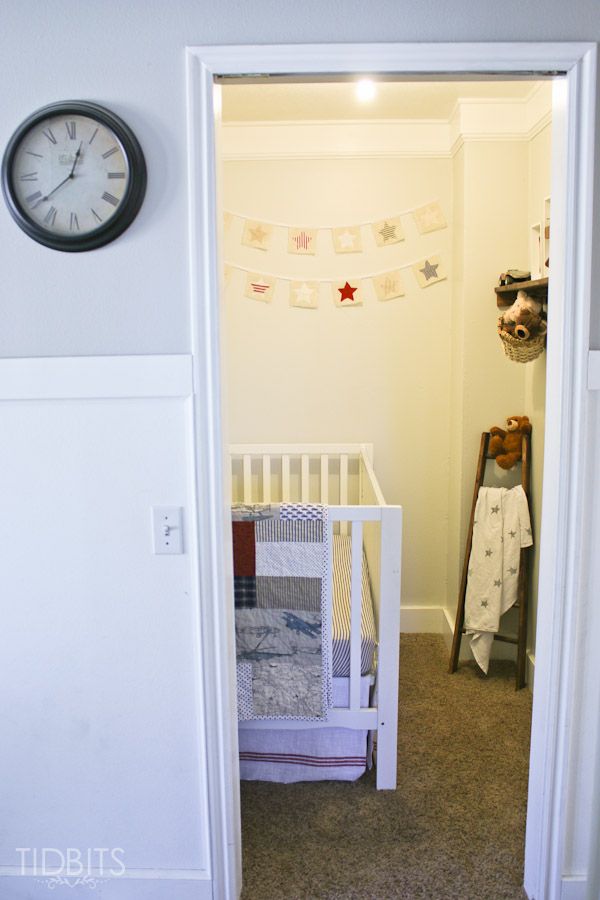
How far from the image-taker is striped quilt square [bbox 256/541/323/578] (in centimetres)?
209

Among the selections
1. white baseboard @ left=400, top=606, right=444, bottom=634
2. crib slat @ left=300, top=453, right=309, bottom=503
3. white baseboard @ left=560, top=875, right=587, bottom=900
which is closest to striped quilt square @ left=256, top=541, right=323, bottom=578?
white baseboard @ left=560, top=875, right=587, bottom=900

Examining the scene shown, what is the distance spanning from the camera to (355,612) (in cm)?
214

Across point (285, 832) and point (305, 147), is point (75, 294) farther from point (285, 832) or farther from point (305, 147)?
point (305, 147)

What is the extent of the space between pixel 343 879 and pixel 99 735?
77 centimetres

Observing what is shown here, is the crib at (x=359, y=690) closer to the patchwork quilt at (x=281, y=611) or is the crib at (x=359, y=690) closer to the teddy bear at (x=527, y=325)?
the patchwork quilt at (x=281, y=611)

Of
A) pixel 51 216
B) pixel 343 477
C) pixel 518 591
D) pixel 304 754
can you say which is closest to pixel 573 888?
pixel 304 754

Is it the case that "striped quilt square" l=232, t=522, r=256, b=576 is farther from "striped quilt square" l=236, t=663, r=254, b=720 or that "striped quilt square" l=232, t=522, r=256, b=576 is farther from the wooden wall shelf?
the wooden wall shelf

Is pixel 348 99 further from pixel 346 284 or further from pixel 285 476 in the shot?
pixel 285 476

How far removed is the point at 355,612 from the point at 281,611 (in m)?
0.23

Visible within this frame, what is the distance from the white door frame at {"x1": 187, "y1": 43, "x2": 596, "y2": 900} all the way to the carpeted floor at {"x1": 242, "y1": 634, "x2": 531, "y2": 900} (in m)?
0.18

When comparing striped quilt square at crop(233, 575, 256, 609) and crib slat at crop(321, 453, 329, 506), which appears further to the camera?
crib slat at crop(321, 453, 329, 506)

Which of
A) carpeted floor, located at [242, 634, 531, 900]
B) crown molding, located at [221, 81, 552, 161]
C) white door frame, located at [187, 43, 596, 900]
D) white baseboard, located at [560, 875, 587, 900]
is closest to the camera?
white door frame, located at [187, 43, 596, 900]

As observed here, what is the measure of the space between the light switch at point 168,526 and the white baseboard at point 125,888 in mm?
836

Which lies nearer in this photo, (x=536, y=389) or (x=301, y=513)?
(x=301, y=513)
